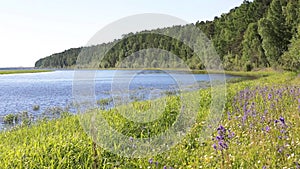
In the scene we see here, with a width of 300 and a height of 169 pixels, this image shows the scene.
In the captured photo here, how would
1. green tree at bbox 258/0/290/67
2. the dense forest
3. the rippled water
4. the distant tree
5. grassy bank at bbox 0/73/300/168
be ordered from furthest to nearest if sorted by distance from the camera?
green tree at bbox 258/0/290/67, the distant tree, the rippled water, the dense forest, grassy bank at bbox 0/73/300/168

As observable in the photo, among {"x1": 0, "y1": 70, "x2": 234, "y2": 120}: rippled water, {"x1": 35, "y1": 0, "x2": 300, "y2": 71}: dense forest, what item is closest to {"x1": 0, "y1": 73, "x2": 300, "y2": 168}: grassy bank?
{"x1": 35, "y1": 0, "x2": 300, "y2": 71}: dense forest

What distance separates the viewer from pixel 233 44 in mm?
75438

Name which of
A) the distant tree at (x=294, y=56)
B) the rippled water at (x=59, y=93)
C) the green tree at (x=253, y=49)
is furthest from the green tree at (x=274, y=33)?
the rippled water at (x=59, y=93)

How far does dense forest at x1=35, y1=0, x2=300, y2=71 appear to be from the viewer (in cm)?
816

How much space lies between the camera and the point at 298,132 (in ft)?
19.0

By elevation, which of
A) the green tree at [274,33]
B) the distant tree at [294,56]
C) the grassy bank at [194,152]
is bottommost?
the grassy bank at [194,152]

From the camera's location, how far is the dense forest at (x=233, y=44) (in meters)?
8.16

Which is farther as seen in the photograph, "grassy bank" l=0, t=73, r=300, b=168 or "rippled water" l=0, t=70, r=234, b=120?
"rippled water" l=0, t=70, r=234, b=120

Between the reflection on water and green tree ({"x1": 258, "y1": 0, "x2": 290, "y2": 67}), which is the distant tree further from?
green tree ({"x1": 258, "y1": 0, "x2": 290, "y2": 67})

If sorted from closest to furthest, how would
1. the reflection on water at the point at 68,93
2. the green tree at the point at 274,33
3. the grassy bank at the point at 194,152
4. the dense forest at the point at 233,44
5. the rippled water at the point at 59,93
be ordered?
1. the grassy bank at the point at 194,152
2. the dense forest at the point at 233,44
3. the reflection on water at the point at 68,93
4. the rippled water at the point at 59,93
5. the green tree at the point at 274,33

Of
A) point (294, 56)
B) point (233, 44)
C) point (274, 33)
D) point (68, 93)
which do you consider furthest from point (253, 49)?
point (68, 93)

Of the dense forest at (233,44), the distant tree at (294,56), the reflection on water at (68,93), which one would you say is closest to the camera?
the dense forest at (233,44)

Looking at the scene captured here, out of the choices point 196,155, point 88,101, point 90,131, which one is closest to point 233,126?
point 196,155

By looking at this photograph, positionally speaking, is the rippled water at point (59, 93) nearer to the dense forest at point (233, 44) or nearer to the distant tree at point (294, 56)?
the dense forest at point (233, 44)
